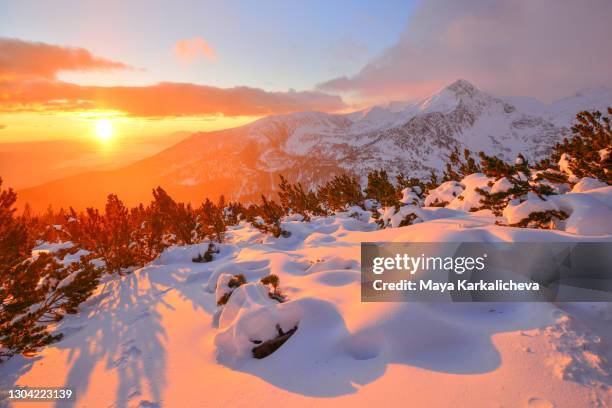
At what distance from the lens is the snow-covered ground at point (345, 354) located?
10.1 ft

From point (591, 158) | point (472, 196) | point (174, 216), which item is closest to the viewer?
point (591, 158)

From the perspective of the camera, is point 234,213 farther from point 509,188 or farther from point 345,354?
point 345,354

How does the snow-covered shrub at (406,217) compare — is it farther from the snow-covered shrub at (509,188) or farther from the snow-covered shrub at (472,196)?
the snow-covered shrub at (509,188)

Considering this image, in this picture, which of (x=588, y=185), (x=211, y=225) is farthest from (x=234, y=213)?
(x=588, y=185)

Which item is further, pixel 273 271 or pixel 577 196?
pixel 273 271

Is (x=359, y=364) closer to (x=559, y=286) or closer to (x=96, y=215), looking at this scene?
(x=559, y=286)

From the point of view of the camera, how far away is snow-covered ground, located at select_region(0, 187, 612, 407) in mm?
3078

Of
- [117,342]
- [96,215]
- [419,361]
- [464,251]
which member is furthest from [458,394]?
[96,215]

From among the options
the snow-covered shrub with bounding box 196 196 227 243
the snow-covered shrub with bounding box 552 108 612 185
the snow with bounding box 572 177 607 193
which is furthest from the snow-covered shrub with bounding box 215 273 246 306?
the snow-covered shrub with bounding box 196 196 227 243

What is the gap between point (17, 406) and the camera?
4.59 metres

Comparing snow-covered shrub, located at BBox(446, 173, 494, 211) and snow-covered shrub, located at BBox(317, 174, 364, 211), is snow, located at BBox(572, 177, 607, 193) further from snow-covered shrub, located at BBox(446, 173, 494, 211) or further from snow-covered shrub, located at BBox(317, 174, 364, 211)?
snow-covered shrub, located at BBox(317, 174, 364, 211)

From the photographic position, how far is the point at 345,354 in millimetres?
4016

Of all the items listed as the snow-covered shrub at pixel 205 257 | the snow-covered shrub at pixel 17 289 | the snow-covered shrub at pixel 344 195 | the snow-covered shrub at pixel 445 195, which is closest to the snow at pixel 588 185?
the snow-covered shrub at pixel 445 195

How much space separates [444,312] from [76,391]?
603 cm
